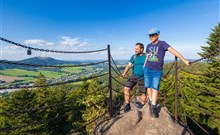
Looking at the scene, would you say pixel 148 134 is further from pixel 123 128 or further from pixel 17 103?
pixel 17 103

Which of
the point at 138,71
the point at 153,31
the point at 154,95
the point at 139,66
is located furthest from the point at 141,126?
the point at 153,31

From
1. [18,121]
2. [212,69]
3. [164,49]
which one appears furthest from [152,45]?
[18,121]

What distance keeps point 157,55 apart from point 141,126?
1.80 metres

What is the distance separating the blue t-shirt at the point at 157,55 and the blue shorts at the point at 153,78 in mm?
102

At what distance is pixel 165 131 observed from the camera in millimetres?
4270

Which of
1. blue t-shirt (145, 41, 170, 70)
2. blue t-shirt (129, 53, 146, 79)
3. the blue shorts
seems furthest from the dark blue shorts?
blue t-shirt (145, 41, 170, 70)

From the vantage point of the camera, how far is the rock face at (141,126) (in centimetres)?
431

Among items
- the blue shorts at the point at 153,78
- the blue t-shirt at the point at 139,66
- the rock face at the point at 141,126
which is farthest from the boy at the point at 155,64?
the blue t-shirt at the point at 139,66

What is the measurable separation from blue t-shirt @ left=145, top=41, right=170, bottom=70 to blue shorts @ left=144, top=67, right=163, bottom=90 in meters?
0.10

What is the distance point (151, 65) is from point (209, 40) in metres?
27.4

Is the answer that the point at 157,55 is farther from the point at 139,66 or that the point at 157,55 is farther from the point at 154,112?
the point at 154,112

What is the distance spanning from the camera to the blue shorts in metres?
4.63

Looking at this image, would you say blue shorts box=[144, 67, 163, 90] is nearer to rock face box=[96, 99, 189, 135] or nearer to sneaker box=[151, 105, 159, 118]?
→ sneaker box=[151, 105, 159, 118]

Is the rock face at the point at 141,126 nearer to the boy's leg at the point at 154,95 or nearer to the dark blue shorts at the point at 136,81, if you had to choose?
the boy's leg at the point at 154,95
